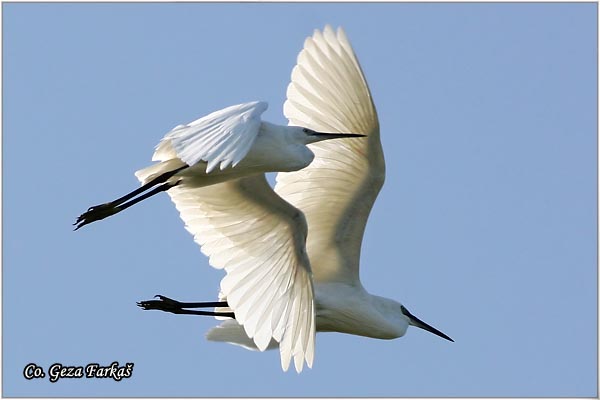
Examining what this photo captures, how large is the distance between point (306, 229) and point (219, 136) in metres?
2.01

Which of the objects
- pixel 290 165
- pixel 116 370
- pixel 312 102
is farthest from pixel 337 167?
pixel 116 370

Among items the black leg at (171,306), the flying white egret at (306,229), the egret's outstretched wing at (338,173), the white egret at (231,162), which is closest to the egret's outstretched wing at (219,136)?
the white egret at (231,162)

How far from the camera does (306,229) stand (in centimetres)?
1164

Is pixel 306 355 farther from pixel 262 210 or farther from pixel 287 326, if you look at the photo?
pixel 262 210

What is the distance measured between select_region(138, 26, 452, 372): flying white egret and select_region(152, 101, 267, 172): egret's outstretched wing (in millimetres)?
1253

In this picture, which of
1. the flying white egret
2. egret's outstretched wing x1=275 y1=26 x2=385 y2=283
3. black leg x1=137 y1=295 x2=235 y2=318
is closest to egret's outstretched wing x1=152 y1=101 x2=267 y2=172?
the flying white egret

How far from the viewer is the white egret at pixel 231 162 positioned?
10.0m

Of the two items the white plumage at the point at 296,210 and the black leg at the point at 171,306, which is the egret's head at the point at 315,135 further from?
the black leg at the point at 171,306

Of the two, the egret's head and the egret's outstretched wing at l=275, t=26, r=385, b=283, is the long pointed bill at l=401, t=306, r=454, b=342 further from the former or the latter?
the egret's head

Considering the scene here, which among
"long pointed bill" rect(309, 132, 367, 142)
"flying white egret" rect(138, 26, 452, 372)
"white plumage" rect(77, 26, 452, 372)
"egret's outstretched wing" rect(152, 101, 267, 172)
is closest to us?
"egret's outstretched wing" rect(152, 101, 267, 172)

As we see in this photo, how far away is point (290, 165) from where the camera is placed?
1117 cm

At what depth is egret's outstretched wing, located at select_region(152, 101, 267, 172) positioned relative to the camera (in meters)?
9.64

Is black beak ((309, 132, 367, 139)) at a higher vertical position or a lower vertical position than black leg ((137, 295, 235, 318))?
higher

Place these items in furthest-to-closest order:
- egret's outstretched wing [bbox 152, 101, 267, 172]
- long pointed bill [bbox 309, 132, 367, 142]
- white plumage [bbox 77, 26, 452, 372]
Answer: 1. long pointed bill [bbox 309, 132, 367, 142]
2. white plumage [bbox 77, 26, 452, 372]
3. egret's outstretched wing [bbox 152, 101, 267, 172]
